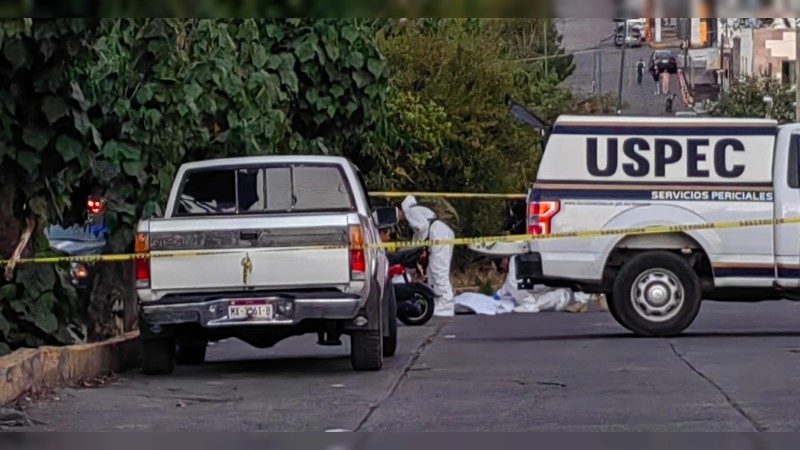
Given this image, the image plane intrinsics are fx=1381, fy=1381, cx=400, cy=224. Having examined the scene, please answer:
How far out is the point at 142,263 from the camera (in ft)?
33.9

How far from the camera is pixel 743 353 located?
12.3 metres

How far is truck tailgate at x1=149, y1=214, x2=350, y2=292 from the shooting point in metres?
10.2

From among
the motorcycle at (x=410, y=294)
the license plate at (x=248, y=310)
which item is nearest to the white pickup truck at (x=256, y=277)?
the license plate at (x=248, y=310)

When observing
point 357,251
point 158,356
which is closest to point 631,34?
point 357,251

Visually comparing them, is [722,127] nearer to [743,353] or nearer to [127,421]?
[743,353]

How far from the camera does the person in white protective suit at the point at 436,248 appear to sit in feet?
60.7

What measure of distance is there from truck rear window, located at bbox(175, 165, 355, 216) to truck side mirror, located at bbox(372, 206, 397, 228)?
0.57m

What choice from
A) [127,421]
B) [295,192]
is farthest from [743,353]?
[127,421]

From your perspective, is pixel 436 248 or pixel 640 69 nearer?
pixel 640 69

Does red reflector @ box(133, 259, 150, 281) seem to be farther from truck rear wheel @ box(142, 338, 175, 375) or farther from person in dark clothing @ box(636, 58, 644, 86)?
person in dark clothing @ box(636, 58, 644, 86)

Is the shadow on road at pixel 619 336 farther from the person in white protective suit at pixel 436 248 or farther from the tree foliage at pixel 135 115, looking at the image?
the person in white protective suit at pixel 436 248

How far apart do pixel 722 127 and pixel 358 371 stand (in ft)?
17.1

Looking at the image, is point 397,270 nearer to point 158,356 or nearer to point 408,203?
point 408,203

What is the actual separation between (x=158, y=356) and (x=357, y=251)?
192 cm
